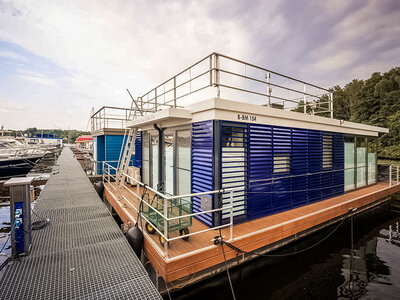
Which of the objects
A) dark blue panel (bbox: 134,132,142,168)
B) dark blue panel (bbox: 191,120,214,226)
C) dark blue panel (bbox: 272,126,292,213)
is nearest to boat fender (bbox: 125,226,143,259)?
dark blue panel (bbox: 191,120,214,226)

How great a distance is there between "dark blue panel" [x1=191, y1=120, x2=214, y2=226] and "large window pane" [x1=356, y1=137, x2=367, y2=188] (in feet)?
30.3

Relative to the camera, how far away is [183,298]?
13.0 feet

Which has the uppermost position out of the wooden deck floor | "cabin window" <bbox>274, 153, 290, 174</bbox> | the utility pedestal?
"cabin window" <bbox>274, 153, 290, 174</bbox>

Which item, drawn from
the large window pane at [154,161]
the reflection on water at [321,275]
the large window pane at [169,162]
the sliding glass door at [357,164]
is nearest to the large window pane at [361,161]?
the sliding glass door at [357,164]

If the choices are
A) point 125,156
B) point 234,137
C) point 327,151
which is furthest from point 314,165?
point 125,156

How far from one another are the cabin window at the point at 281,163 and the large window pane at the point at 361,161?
6093 mm

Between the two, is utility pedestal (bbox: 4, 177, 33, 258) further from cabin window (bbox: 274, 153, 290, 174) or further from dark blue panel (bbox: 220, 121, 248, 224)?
cabin window (bbox: 274, 153, 290, 174)

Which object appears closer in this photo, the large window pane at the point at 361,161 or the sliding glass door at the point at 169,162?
the sliding glass door at the point at 169,162

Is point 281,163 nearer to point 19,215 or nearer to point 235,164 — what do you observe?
point 235,164

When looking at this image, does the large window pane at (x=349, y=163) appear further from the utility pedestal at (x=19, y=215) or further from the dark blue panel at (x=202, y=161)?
the utility pedestal at (x=19, y=215)

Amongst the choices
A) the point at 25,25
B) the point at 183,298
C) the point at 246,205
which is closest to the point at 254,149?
the point at 246,205

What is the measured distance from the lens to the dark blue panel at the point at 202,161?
5004 millimetres

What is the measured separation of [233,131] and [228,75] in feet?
5.08

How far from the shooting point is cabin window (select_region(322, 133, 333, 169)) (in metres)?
8.07
